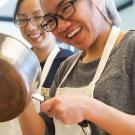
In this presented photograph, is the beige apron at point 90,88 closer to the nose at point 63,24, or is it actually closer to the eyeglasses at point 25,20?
the nose at point 63,24

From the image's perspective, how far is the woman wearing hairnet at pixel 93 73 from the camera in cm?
70

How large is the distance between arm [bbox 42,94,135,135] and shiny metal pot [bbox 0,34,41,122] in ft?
0.24

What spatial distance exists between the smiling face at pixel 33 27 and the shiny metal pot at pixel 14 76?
70 cm

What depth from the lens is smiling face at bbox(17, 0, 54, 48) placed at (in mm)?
1379

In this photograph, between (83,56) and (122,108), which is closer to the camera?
(122,108)

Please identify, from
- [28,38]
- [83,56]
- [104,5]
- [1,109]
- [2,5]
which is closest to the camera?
[1,109]

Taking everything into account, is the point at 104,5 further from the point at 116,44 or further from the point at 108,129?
the point at 108,129

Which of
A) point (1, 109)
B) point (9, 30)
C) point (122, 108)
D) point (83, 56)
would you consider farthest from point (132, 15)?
point (1, 109)

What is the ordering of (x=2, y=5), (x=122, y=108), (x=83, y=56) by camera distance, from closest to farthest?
(x=122, y=108), (x=83, y=56), (x=2, y=5)

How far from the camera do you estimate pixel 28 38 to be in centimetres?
145

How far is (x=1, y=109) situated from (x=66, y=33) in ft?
1.03

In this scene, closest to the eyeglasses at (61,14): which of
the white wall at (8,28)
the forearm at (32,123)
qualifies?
the forearm at (32,123)

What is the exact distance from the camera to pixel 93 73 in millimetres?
906

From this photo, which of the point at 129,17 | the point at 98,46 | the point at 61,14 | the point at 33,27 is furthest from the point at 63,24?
the point at 129,17
